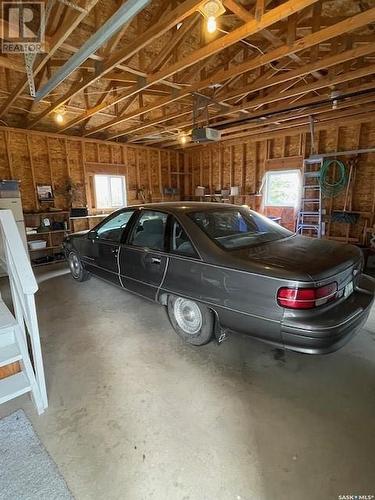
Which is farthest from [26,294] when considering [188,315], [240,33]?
[240,33]

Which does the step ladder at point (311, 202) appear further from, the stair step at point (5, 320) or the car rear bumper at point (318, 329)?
the stair step at point (5, 320)

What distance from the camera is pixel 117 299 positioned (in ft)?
12.7

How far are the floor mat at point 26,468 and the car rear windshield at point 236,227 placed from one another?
1.87 meters

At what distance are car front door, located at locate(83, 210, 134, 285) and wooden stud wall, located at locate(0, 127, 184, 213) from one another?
373 cm

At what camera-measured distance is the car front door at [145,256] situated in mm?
2732

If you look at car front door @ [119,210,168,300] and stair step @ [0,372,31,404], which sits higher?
car front door @ [119,210,168,300]

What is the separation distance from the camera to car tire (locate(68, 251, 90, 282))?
172 inches

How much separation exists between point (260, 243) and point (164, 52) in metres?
2.73

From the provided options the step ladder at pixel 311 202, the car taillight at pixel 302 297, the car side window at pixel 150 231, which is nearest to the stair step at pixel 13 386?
the car side window at pixel 150 231

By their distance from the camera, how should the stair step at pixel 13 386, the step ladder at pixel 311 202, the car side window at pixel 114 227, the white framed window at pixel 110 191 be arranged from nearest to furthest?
the stair step at pixel 13 386
the car side window at pixel 114 227
the step ladder at pixel 311 202
the white framed window at pixel 110 191

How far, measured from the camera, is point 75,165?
720 centimetres

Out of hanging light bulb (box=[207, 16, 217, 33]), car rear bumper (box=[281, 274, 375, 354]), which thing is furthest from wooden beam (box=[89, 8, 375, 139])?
car rear bumper (box=[281, 274, 375, 354])

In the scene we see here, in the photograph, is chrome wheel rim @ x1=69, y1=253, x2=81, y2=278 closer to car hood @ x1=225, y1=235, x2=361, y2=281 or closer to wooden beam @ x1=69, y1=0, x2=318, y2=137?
wooden beam @ x1=69, y1=0, x2=318, y2=137

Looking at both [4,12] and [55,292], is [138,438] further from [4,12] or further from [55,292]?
[4,12]
